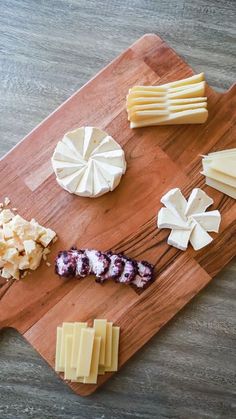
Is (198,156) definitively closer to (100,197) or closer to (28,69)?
(100,197)

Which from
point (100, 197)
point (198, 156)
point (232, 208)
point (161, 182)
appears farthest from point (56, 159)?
point (232, 208)

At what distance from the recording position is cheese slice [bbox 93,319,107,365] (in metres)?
2.00

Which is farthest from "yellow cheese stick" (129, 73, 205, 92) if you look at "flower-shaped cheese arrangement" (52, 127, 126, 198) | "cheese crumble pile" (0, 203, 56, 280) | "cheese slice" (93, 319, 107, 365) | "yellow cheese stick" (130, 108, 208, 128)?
"cheese slice" (93, 319, 107, 365)

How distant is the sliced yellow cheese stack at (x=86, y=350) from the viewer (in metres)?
1.97

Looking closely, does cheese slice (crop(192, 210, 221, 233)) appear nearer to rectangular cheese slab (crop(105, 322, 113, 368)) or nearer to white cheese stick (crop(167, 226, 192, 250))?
white cheese stick (crop(167, 226, 192, 250))

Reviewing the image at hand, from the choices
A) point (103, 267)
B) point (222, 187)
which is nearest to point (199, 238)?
point (222, 187)

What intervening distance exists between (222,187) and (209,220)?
0.14 meters

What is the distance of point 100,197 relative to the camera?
84.5 inches

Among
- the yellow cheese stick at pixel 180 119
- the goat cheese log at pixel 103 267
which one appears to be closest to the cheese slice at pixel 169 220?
the goat cheese log at pixel 103 267

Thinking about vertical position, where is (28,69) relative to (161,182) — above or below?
above

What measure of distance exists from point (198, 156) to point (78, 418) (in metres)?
1.06

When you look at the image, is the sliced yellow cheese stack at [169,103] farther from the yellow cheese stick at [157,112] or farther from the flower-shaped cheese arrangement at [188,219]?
the flower-shaped cheese arrangement at [188,219]

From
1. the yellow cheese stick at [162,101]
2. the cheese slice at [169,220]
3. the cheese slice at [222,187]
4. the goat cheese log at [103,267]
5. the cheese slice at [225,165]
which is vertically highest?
the yellow cheese stick at [162,101]

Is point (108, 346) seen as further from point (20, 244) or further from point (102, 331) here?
point (20, 244)
